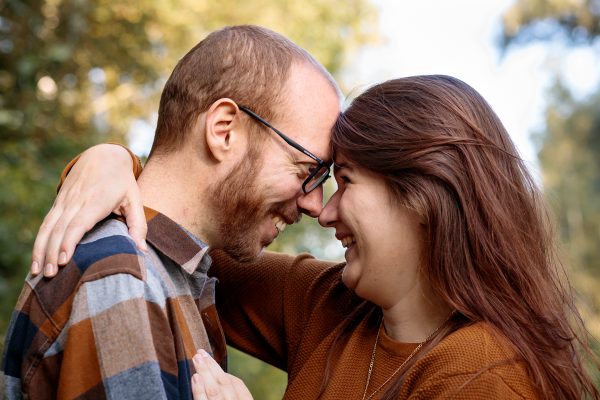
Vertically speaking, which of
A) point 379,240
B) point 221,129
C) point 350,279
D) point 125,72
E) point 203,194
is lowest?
point 350,279

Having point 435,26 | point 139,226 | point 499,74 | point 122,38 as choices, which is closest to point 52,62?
point 122,38

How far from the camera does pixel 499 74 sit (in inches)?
882

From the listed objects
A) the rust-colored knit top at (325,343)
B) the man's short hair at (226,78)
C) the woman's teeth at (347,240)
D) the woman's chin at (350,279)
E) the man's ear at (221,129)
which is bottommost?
the rust-colored knit top at (325,343)

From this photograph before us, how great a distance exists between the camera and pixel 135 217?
2092mm

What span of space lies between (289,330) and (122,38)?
522 centimetres

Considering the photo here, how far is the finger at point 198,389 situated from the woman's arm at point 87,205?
1.21ft

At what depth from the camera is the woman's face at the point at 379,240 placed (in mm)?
2350

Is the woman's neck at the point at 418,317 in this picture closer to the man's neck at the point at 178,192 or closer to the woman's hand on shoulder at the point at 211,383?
the woman's hand on shoulder at the point at 211,383

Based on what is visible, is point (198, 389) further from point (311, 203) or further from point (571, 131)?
point (571, 131)

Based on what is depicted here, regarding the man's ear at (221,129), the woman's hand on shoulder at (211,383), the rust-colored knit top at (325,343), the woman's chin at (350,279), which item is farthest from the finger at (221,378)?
the man's ear at (221,129)

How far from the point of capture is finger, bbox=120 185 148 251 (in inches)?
80.8

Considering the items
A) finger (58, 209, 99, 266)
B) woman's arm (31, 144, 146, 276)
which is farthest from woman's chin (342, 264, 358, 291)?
finger (58, 209, 99, 266)

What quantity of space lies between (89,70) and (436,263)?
18.9 feet

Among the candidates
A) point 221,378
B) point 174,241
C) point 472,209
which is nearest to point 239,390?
point 221,378
